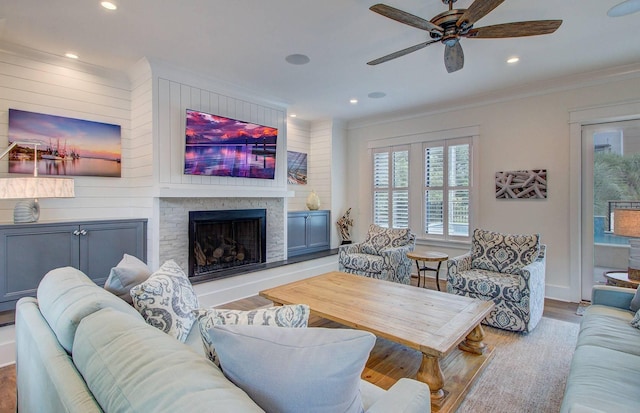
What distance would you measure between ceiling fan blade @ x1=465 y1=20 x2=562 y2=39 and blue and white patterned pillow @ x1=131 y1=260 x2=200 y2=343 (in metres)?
2.60

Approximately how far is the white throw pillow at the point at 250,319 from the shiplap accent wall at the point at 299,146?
4705 mm

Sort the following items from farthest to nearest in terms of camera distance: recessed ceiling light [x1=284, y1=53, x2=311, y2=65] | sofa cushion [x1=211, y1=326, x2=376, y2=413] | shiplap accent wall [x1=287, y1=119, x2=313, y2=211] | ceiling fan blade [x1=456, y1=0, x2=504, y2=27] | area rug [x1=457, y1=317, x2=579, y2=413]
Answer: shiplap accent wall [x1=287, y1=119, x2=313, y2=211]
recessed ceiling light [x1=284, y1=53, x2=311, y2=65]
area rug [x1=457, y1=317, x2=579, y2=413]
ceiling fan blade [x1=456, y1=0, x2=504, y2=27]
sofa cushion [x1=211, y1=326, x2=376, y2=413]

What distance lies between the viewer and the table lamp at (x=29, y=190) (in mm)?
2514

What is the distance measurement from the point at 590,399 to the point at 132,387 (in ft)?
5.70

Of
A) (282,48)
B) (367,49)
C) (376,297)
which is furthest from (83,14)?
(376,297)

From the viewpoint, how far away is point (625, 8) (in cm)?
237

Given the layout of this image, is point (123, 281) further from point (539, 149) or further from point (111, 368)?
point (539, 149)

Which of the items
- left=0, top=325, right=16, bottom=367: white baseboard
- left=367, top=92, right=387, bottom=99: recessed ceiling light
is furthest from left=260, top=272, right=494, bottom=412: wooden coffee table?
left=367, top=92, right=387, bottom=99: recessed ceiling light

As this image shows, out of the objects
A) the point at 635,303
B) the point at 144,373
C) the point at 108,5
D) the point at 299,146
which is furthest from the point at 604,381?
the point at 299,146

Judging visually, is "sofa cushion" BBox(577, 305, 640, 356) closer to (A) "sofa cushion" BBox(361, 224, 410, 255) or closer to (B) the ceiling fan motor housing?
(B) the ceiling fan motor housing

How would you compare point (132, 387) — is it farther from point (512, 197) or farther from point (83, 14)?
point (512, 197)

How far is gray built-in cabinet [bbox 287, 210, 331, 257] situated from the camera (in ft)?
17.7

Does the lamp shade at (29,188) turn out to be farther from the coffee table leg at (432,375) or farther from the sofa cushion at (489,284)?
the sofa cushion at (489,284)

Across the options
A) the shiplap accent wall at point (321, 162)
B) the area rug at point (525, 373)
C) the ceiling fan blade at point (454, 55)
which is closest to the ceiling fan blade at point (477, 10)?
the ceiling fan blade at point (454, 55)
